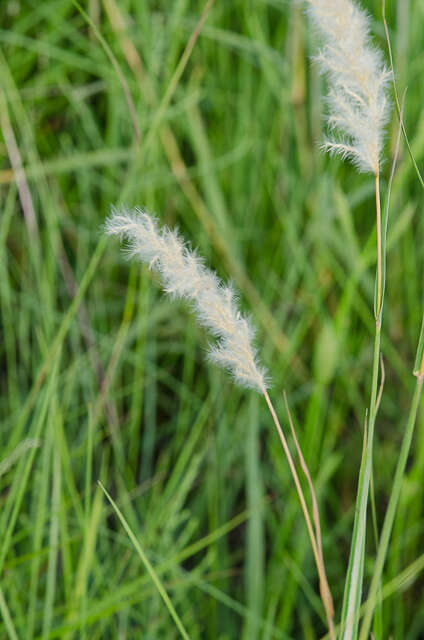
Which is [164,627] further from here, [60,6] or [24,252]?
[60,6]

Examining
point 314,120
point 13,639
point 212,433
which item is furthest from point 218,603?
point 314,120

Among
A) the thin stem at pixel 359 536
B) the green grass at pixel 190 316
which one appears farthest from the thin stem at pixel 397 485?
the green grass at pixel 190 316

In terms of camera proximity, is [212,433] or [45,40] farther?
[45,40]

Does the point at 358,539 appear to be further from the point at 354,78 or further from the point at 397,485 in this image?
the point at 354,78

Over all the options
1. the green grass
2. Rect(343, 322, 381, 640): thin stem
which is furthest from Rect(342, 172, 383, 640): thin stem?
the green grass

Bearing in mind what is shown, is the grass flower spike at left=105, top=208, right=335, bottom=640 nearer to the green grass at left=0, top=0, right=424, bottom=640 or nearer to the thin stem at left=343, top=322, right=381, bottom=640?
the thin stem at left=343, top=322, right=381, bottom=640

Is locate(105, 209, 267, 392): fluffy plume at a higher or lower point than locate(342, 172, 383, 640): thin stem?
higher
